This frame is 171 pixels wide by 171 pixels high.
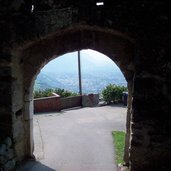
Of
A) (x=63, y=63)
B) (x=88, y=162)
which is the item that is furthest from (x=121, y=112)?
(x=63, y=63)

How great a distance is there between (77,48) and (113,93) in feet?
30.5

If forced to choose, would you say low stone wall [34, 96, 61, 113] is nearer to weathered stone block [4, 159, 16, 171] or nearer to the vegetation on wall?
the vegetation on wall

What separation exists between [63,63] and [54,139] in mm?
145668

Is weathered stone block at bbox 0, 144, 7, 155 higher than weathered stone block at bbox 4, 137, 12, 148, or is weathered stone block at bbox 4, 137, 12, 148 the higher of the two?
weathered stone block at bbox 4, 137, 12, 148

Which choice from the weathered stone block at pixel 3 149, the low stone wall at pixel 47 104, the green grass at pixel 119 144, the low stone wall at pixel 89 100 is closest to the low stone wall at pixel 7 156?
the weathered stone block at pixel 3 149

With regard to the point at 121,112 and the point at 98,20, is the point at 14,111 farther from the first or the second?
the point at 121,112

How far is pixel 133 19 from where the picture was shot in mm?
5332

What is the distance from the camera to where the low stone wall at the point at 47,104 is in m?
13.2

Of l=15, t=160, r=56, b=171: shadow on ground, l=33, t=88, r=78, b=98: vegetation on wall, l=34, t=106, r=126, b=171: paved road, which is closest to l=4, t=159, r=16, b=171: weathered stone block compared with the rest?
l=15, t=160, r=56, b=171: shadow on ground

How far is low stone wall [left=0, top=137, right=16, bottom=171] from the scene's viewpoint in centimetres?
584

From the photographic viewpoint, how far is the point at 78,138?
9.09 metres

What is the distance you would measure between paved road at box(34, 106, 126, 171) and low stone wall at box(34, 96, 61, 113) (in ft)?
1.68

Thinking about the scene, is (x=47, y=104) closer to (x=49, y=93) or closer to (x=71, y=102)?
(x=49, y=93)

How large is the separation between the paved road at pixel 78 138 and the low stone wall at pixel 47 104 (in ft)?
1.68
